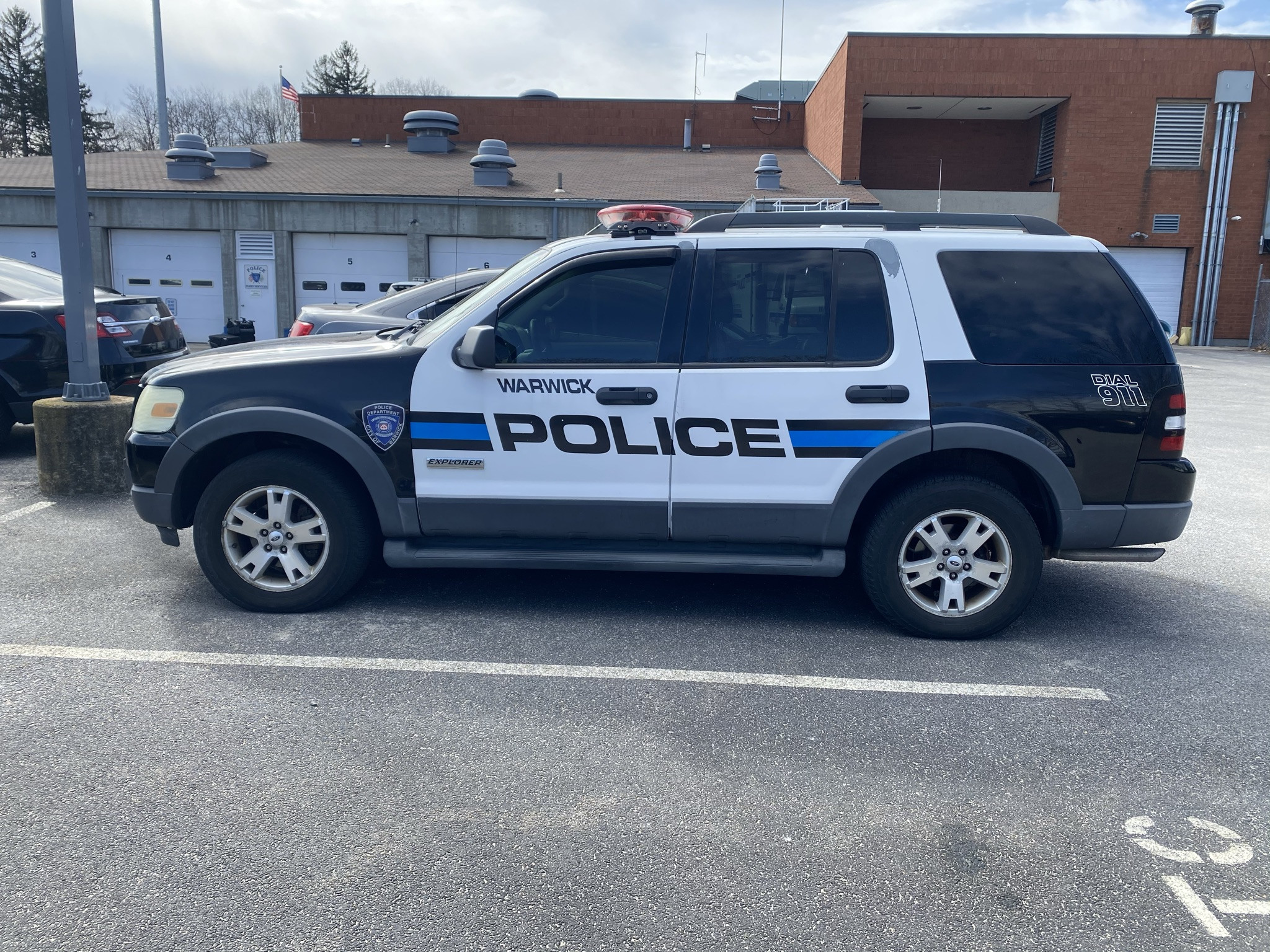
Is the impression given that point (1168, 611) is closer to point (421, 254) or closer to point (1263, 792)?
point (1263, 792)

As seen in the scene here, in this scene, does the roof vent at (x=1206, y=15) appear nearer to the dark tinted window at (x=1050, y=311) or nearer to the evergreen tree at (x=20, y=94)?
the dark tinted window at (x=1050, y=311)

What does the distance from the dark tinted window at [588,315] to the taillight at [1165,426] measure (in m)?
2.28

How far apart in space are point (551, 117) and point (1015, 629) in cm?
3269

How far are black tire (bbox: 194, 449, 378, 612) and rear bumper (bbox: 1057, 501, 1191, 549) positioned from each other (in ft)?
10.9

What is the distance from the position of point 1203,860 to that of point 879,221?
3.12m

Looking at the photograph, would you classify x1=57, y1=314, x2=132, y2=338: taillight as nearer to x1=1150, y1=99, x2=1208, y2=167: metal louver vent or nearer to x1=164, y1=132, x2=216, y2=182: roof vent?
x1=164, y1=132, x2=216, y2=182: roof vent

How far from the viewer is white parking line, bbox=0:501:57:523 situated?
6691 millimetres

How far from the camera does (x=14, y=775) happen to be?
3316 millimetres

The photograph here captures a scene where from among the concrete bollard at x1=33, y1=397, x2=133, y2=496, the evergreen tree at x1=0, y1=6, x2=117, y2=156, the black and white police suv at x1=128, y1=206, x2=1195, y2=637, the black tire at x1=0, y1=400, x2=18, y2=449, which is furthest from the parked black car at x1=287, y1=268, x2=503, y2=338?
the evergreen tree at x1=0, y1=6, x2=117, y2=156

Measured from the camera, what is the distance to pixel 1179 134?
91.6 ft

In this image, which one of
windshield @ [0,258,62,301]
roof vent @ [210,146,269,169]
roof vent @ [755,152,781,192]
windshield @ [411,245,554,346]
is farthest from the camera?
roof vent @ [210,146,269,169]

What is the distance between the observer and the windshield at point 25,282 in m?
8.69

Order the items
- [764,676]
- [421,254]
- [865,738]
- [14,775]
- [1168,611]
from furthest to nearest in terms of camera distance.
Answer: [421,254], [1168,611], [764,676], [865,738], [14,775]

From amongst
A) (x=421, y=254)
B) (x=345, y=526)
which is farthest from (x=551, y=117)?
(x=345, y=526)
